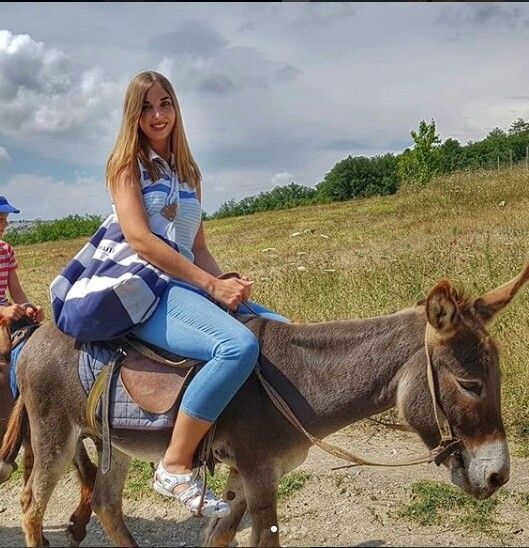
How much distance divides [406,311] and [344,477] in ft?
7.06

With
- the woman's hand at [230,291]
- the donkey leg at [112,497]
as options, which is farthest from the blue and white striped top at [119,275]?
A: the donkey leg at [112,497]

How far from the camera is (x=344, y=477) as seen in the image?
4848mm

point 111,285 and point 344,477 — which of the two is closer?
point 111,285

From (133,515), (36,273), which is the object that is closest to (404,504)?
(133,515)

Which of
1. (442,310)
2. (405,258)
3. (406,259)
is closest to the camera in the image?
(442,310)

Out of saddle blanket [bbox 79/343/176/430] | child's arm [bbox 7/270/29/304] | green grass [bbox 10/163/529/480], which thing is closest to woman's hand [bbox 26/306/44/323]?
child's arm [bbox 7/270/29/304]

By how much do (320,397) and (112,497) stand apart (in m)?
1.45

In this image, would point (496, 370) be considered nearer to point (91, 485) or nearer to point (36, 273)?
point (91, 485)

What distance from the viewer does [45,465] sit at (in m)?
3.40

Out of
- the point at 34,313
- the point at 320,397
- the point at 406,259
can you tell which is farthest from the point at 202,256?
the point at 406,259

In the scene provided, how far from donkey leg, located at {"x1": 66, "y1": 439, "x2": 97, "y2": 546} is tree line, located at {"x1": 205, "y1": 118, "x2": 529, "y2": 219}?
60.6ft

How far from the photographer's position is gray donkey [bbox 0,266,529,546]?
2844 millimetres

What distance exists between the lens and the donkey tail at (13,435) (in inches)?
145

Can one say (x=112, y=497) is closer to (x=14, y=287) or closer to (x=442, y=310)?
(x=14, y=287)
